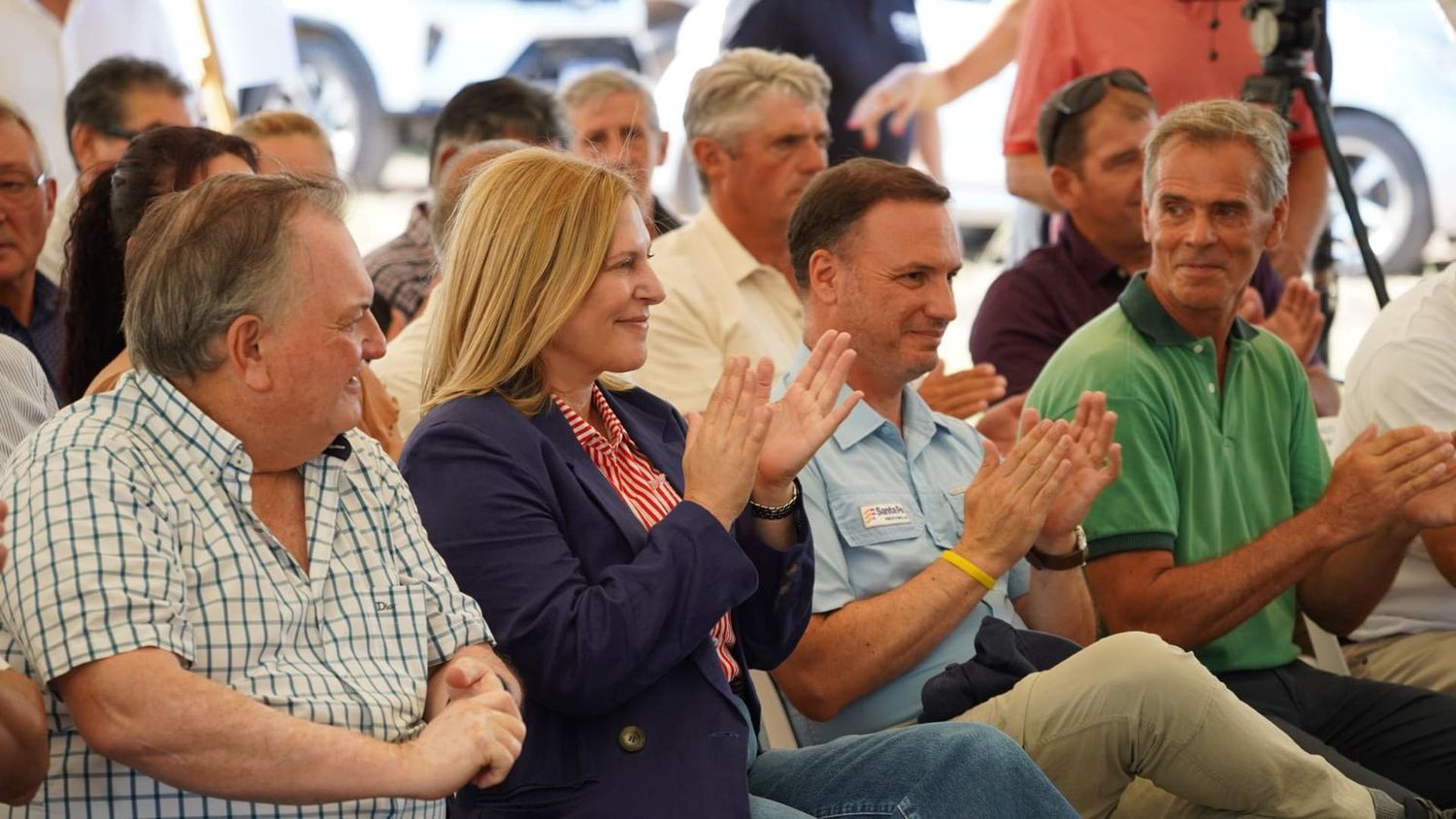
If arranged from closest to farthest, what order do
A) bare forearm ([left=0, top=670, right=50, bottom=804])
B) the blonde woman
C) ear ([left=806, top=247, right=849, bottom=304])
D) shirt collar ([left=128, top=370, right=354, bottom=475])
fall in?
1. bare forearm ([left=0, top=670, right=50, bottom=804])
2. shirt collar ([left=128, top=370, right=354, bottom=475])
3. the blonde woman
4. ear ([left=806, top=247, right=849, bottom=304])

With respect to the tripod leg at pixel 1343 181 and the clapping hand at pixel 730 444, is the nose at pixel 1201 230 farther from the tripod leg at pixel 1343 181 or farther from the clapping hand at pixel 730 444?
the clapping hand at pixel 730 444

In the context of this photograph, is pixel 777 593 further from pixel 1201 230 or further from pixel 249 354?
pixel 1201 230

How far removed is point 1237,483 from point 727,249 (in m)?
1.26

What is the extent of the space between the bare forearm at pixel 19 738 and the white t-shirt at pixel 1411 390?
223 cm

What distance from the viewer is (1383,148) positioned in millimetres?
6945

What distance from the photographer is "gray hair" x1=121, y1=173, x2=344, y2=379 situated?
167cm

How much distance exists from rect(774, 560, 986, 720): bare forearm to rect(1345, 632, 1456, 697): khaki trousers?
987 mm

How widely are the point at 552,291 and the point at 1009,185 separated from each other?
8.15 ft

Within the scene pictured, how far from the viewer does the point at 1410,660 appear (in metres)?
2.94

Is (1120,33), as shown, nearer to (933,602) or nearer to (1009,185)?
(1009,185)

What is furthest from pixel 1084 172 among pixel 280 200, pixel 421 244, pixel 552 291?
pixel 280 200

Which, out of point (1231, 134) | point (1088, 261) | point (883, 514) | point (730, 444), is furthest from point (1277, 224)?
point (730, 444)

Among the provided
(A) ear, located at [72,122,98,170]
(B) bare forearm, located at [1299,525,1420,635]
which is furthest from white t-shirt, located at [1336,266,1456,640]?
(A) ear, located at [72,122,98,170]

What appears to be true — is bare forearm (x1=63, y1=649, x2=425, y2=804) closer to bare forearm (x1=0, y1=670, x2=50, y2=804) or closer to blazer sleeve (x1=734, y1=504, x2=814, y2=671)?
bare forearm (x1=0, y1=670, x2=50, y2=804)
